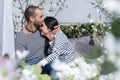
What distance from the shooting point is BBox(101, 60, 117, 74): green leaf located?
55cm

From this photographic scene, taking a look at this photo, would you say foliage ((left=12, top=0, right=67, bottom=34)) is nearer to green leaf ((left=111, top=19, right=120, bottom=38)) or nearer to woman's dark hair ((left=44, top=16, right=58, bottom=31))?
woman's dark hair ((left=44, top=16, right=58, bottom=31))

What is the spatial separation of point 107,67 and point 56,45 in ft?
12.7

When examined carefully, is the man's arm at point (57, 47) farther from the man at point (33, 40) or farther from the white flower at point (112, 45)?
the white flower at point (112, 45)

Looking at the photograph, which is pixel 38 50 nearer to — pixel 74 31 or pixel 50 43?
pixel 50 43

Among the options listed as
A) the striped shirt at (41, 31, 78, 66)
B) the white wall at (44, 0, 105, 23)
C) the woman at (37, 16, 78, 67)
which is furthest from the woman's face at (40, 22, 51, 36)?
the white wall at (44, 0, 105, 23)

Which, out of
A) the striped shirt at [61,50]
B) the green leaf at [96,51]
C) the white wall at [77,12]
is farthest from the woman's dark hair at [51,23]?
the green leaf at [96,51]

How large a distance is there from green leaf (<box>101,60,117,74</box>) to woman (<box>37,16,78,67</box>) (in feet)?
12.1

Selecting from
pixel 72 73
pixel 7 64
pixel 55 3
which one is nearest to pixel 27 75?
pixel 72 73

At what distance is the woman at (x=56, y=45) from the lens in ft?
14.4

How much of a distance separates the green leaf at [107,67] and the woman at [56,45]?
3697 mm

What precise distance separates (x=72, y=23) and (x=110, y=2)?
8.09 metres

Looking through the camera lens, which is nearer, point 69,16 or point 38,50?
point 38,50

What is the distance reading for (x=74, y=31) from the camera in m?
8.53

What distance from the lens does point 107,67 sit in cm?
56
